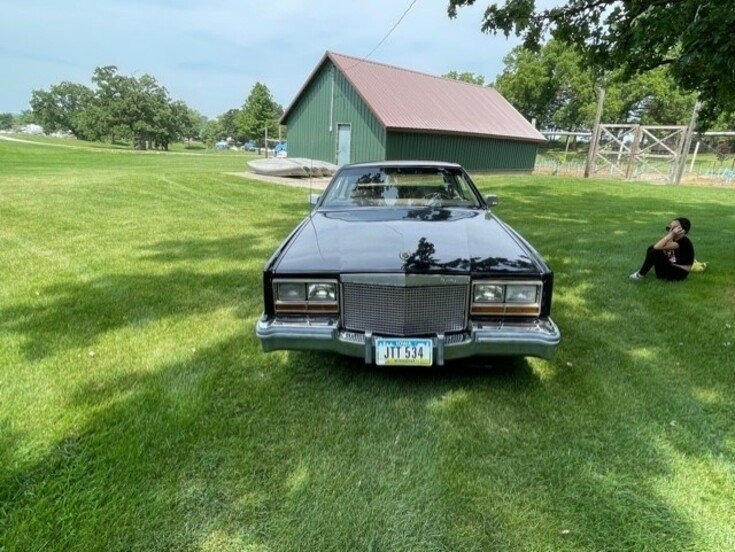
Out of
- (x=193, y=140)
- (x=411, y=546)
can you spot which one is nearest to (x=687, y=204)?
(x=411, y=546)

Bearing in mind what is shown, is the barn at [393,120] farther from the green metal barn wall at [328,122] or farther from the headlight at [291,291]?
the headlight at [291,291]

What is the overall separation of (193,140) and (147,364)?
123552mm

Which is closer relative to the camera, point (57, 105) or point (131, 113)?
point (131, 113)

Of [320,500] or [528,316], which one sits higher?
[528,316]

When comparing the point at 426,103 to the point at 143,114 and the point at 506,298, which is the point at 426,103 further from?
the point at 143,114

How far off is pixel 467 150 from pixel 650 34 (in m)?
16.9

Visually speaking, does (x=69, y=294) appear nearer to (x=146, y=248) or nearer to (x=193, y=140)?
(x=146, y=248)

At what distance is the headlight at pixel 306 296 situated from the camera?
2.65 metres

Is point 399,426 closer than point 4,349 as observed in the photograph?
Yes

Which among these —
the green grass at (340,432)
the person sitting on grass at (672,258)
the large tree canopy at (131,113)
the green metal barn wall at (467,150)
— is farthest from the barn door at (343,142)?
the large tree canopy at (131,113)

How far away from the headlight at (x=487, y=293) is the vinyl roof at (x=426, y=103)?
1566 centimetres

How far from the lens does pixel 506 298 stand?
8.67 ft

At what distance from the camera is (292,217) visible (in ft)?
29.4

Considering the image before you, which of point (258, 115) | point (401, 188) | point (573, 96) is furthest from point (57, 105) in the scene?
point (401, 188)
